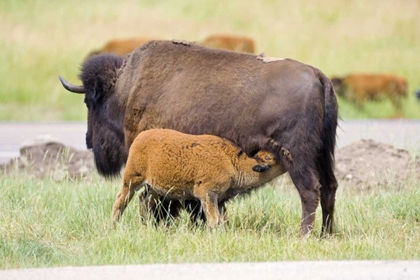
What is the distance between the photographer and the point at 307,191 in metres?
8.20

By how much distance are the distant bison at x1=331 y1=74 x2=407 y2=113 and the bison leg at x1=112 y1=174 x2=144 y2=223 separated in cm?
1352

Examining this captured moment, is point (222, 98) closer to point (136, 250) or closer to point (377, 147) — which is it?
point (136, 250)

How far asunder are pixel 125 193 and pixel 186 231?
67 cm

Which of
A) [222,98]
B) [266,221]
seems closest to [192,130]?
[222,98]

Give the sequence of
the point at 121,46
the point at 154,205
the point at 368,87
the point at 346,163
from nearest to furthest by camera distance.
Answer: the point at 154,205 → the point at 346,163 → the point at 368,87 → the point at 121,46

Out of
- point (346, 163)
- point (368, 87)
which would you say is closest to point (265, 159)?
point (346, 163)

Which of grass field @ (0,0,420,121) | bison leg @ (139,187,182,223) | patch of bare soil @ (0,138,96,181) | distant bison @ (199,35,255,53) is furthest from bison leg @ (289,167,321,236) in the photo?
distant bison @ (199,35,255,53)

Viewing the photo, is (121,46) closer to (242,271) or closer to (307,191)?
(307,191)

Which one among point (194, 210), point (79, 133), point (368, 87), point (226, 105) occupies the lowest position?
point (368, 87)

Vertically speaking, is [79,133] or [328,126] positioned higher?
[328,126]

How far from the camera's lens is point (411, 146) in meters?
12.8

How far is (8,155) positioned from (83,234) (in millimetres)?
5908

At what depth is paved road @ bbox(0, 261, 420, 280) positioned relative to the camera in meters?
6.39

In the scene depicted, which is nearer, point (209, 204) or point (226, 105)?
point (209, 204)
